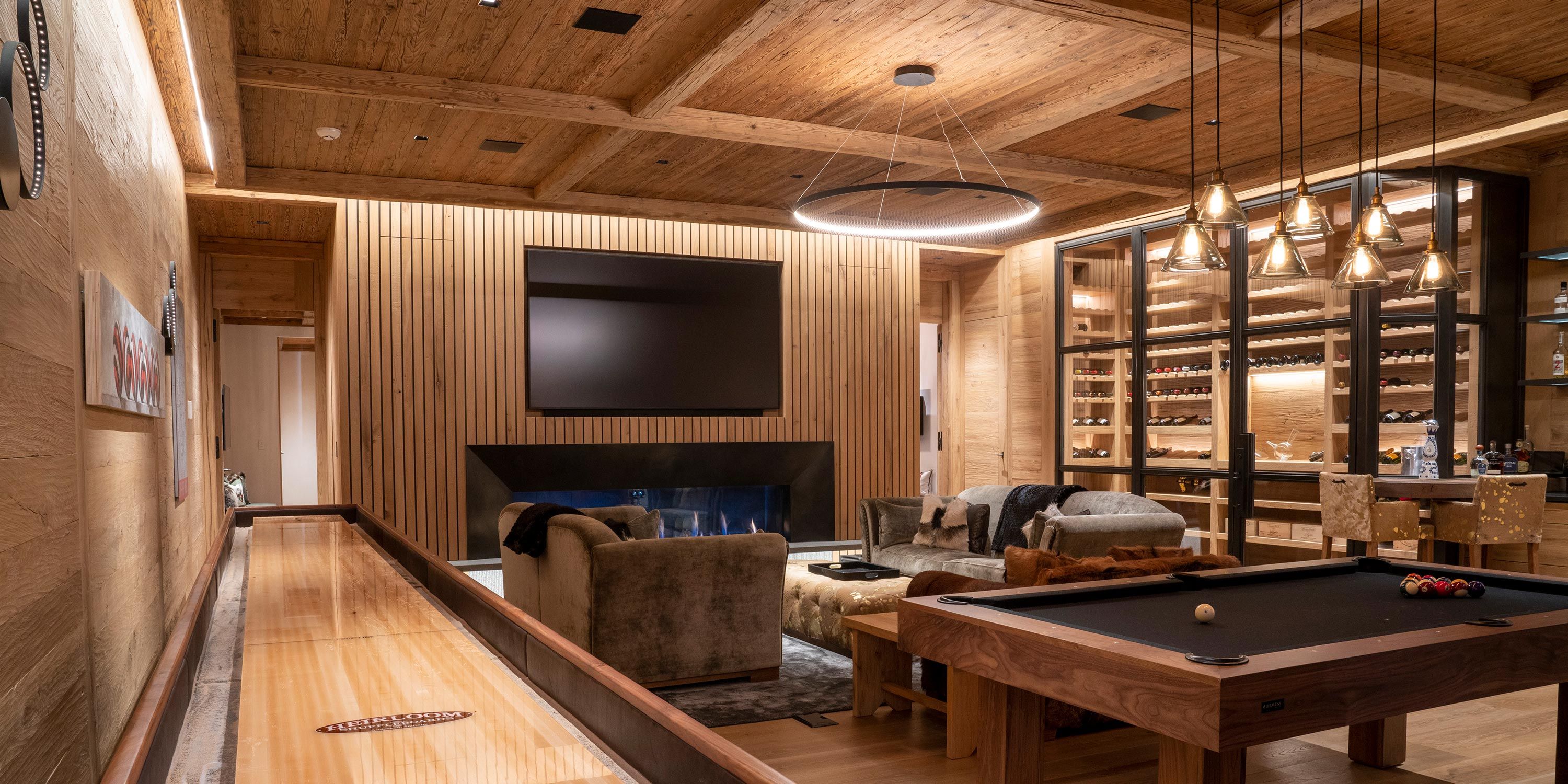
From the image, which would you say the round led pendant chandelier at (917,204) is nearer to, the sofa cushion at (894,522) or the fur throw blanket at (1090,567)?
the fur throw blanket at (1090,567)

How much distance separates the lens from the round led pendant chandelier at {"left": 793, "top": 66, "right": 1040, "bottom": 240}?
17.6 feet

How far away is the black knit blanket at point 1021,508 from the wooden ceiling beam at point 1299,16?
357cm

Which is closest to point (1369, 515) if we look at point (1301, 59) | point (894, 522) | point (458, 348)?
point (894, 522)

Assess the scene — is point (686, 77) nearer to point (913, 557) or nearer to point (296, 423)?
point (913, 557)

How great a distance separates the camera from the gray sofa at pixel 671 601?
16.2ft

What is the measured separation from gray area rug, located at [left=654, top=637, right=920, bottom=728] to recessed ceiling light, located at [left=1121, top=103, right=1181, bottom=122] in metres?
3.58

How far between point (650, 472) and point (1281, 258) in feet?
20.6

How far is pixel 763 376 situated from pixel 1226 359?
406cm

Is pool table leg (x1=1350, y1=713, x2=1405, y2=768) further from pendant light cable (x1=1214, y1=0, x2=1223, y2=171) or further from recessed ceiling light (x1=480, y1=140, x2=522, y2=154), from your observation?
recessed ceiling light (x1=480, y1=140, x2=522, y2=154)

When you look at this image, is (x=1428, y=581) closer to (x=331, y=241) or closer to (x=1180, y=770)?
(x=1180, y=770)

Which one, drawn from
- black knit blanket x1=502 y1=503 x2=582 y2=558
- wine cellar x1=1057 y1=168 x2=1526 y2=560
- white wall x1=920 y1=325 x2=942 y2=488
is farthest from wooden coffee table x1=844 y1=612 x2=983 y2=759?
white wall x1=920 y1=325 x2=942 y2=488

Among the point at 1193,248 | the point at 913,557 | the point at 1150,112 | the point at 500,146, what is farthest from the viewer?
the point at 913,557

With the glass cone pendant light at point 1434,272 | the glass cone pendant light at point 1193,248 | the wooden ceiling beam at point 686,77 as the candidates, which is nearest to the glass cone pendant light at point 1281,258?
the glass cone pendant light at point 1193,248

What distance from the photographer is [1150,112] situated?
6.50 m
